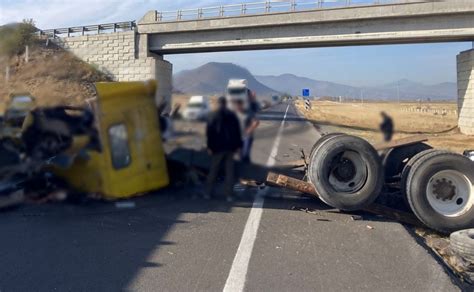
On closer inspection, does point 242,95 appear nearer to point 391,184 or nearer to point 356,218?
point 356,218

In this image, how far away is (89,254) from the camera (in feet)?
14.4

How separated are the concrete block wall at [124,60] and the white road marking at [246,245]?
5.06 feet

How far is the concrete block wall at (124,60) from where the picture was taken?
5.16 meters

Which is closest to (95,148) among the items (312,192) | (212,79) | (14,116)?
(14,116)

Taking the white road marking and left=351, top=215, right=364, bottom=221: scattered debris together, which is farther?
left=351, top=215, right=364, bottom=221: scattered debris

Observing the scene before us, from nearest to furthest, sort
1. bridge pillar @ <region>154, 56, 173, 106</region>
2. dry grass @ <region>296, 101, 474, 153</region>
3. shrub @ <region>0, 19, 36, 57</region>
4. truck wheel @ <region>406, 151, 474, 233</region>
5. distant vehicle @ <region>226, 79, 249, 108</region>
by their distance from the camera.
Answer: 1. distant vehicle @ <region>226, 79, 249, 108</region>
2. dry grass @ <region>296, 101, 474, 153</region>
3. bridge pillar @ <region>154, 56, 173, 106</region>
4. truck wheel @ <region>406, 151, 474, 233</region>
5. shrub @ <region>0, 19, 36, 57</region>

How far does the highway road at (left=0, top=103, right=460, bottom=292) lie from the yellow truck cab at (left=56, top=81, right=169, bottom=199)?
42 centimetres

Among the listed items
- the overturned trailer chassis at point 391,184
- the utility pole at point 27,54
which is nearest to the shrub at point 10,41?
the utility pole at point 27,54

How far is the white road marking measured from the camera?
12.0 feet

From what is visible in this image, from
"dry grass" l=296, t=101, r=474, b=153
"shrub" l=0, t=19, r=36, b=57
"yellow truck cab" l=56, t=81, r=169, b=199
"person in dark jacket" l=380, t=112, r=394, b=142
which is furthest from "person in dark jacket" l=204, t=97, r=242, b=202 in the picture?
"shrub" l=0, t=19, r=36, b=57

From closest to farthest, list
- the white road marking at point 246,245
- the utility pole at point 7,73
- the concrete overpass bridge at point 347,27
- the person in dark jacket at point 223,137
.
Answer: the white road marking at point 246,245 < the person in dark jacket at point 223,137 < the utility pole at point 7,73 < the concrete overpass bridge at point 347,27

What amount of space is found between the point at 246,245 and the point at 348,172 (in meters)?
1.86

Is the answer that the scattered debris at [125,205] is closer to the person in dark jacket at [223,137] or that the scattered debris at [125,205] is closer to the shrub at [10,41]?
the person in dark jacket at [223,137]

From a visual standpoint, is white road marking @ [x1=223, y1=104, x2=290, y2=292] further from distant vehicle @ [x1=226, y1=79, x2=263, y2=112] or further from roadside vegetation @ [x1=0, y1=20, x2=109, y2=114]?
roadside vegetation @ [x1=0, y1=20, x2=109, y2=114]
